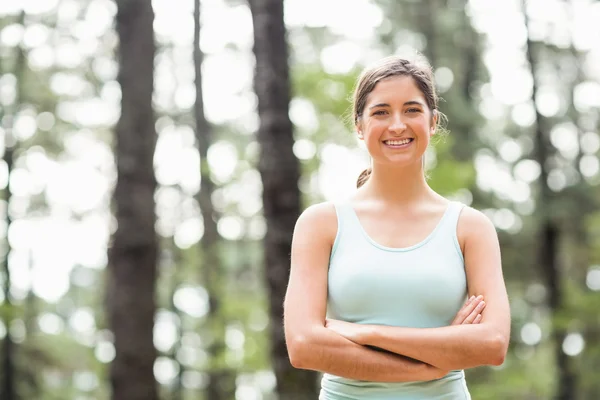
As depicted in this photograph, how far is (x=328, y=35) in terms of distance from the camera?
47.9 feet

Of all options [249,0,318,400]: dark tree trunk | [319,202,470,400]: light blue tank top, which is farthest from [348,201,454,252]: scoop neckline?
[249,0,318,400]: dark tree trunk

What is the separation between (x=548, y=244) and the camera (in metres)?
16.3

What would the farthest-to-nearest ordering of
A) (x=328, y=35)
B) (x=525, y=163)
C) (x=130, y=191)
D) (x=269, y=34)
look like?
1. (x=525, y=163)
2. (x=328, y=35)
3. (x=130, y=191)
4. (x=269, y=34)

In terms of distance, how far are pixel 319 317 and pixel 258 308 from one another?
11.0m

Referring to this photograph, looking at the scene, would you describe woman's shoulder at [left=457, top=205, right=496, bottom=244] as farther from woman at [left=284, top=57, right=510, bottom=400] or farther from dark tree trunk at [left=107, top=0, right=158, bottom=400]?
dark tree trunk at [left=107, top=0, right=158, bottom=400]

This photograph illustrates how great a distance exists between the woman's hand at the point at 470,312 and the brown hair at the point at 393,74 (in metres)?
0.70

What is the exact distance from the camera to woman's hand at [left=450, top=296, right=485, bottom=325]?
246 centimetres

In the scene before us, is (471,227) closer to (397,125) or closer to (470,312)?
(470,312)

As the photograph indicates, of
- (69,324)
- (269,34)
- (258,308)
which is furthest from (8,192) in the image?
(269,34)

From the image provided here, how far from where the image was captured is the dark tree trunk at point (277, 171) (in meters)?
5.50

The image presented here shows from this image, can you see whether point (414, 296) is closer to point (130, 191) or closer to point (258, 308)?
point (130, 191)

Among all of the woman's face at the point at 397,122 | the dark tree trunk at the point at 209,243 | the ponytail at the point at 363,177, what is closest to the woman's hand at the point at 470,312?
the woman's face at the point at 397,122

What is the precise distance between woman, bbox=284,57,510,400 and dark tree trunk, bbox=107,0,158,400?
4.58 meters

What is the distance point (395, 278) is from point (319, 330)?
0.98 ft
